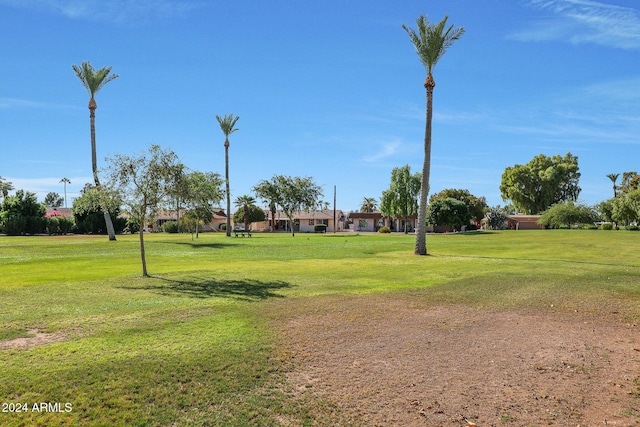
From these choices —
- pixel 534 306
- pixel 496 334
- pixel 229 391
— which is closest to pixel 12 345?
pixel 229 391

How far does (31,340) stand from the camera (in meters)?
8.09

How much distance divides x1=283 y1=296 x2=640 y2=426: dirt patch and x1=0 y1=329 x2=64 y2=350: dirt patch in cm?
434

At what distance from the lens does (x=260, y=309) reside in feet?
36.0

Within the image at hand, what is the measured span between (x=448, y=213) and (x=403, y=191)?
8522mm

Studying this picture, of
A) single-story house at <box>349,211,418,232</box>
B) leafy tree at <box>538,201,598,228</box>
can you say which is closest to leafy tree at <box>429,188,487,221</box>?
single-story house at <box>349,211,418,232</box>

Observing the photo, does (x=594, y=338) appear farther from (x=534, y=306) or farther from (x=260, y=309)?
(x=260, y=309)

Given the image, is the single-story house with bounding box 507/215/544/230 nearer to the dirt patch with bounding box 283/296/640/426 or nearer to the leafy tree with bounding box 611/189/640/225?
the leafy tree with bounding box 611/189/640/225

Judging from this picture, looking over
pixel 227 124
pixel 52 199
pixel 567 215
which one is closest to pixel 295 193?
pixel 227 124

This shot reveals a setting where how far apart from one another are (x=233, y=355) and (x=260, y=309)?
370 centimetres

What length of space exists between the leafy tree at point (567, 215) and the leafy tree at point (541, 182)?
11.9 meters

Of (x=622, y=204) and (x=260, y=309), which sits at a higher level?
(x=622, y=204)

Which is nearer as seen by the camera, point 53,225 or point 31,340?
point 31,340

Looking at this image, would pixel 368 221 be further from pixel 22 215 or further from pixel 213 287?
pixel 213 287

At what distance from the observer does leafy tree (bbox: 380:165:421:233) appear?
74.8 metres
